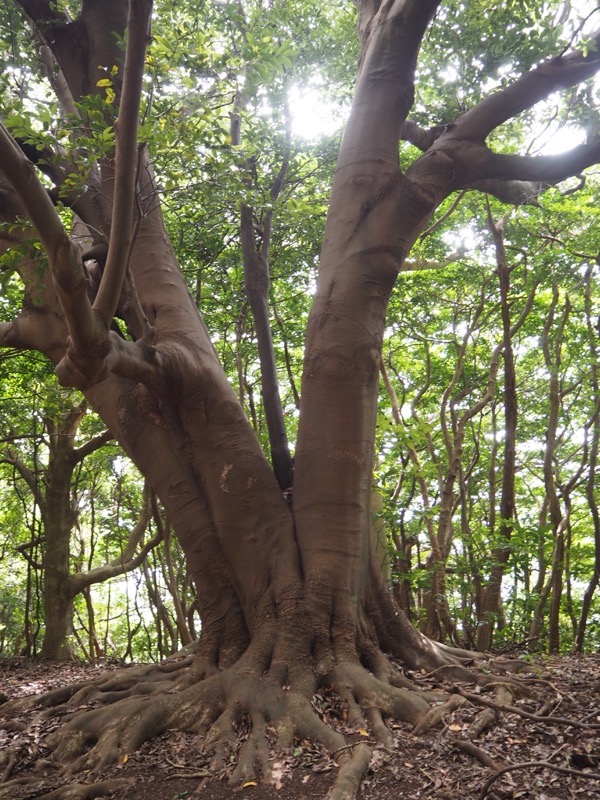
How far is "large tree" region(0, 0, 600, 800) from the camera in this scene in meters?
3.51

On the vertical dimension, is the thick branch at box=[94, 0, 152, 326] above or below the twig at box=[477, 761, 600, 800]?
above

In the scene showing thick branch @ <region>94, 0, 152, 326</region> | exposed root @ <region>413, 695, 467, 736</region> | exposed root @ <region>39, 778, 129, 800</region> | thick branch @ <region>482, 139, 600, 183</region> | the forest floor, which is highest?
thick branch @ <region>482, 139, 600, 183</region>

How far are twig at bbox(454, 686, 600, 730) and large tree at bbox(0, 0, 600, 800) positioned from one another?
0.33 metres

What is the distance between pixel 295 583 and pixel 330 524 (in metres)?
0.44

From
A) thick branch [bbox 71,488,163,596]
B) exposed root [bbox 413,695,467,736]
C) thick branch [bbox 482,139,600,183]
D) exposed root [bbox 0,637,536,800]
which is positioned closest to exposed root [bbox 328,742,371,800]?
exposed root [bbox 0,637,536,800]

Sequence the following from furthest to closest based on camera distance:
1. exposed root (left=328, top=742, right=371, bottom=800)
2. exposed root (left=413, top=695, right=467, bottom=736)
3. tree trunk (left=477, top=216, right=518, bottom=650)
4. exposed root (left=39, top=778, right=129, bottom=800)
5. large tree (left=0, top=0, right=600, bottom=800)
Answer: tree trunk (left=477, top=216, right=518, bottom=650) < large tree (left=0, top=0, right=600, bottom=800) < exposed root (left=413, top=695, right=467, bottom=736) < exposed root (left=39, top=778, right=129, bottom=800) < exposed root (left=328, top=742, right=371, bottom=800)

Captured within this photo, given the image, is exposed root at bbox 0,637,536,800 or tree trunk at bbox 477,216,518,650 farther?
tree trunk at bbox 477,216,518,650

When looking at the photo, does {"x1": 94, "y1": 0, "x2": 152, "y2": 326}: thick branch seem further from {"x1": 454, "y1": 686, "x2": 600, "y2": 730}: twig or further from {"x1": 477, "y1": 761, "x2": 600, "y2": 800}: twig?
{"x1": 454, "y1": 686, "x2": 600, "y2": 730}: twig

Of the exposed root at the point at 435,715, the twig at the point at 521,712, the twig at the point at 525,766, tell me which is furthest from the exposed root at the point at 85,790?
the twig at the point at 521,712

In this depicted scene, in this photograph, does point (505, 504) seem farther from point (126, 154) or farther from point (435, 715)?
point (126, 154)

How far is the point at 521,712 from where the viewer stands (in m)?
3.22

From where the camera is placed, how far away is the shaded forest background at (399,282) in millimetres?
4484

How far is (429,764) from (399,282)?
7.12 meters

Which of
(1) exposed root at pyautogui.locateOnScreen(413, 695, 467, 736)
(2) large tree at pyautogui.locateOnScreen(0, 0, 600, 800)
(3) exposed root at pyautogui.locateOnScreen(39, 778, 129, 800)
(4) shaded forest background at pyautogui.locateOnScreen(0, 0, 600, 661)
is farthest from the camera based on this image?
(4) shaded forest background at pyautogui.locateOnScreen(0, 0, 600, 661)
